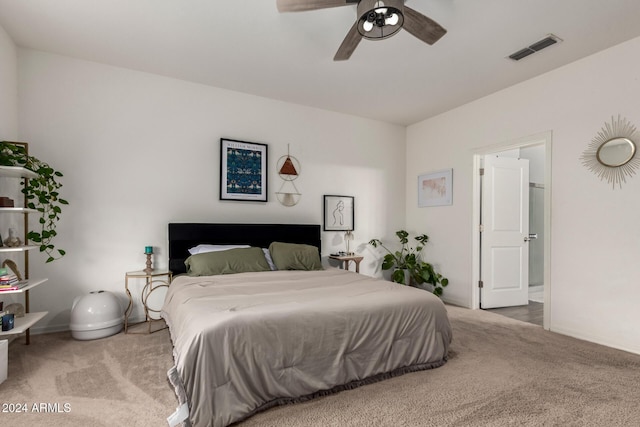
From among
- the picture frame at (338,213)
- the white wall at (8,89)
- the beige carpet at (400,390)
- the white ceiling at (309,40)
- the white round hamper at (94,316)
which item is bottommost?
the beige carpet at (400,390)

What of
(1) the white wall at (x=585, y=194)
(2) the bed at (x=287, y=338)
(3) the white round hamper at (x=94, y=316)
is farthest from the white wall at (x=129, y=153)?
(1) the white wall at (x=585, y=194)

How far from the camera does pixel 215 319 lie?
1802 millimetres

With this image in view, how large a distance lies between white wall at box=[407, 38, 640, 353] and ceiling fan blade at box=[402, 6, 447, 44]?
161 centimetres

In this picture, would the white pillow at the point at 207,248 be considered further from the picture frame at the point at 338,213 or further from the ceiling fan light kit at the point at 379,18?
the ceiling fan light kit at the point at 379,18

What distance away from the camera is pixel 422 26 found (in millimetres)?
2213

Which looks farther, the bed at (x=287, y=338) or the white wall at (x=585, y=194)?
the white wall at (x=585, y=194)

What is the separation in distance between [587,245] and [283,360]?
10.3 ft

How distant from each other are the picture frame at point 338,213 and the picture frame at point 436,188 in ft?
3.74

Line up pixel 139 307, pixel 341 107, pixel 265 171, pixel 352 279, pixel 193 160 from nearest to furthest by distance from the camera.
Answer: pixel 352 279
pixel 139 307
pixel 193 160
pixel 265 171
pixel 341 107

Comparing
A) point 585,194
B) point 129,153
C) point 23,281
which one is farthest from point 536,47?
point 23,281

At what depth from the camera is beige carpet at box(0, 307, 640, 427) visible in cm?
179

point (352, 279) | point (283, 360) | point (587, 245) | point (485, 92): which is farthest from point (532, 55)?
point (283, 360)

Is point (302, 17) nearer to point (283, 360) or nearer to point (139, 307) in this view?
point (283, 360)

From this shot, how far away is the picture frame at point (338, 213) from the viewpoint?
183 inches
